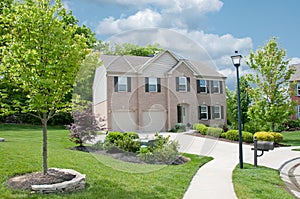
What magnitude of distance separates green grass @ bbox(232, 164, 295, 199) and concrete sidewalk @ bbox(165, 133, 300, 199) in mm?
214

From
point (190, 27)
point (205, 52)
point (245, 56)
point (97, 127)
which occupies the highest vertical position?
point (245, 56)

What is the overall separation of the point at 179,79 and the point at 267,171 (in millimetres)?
4350

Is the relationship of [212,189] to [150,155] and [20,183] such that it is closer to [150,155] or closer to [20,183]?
[150,155]

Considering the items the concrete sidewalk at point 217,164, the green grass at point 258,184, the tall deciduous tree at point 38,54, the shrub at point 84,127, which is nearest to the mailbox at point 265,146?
the concrete sidewalk at point 217,164

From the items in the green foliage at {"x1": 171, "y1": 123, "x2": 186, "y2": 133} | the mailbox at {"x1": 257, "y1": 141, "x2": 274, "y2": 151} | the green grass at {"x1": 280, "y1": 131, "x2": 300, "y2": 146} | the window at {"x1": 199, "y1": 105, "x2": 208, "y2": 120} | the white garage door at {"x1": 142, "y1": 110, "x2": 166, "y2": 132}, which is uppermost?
the window at {"x1": 199, "y1": 105, "x2": 208, "y2": 120}

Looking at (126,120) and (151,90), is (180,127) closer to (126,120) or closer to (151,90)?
(151,90)

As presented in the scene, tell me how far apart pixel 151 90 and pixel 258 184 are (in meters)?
5.52

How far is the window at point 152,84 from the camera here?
11117 mm

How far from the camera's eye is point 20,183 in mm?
5992

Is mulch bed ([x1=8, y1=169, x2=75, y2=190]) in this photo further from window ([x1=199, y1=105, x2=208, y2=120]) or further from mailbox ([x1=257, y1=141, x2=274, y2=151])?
mailbox ([x1=257, y1=141, x2=274, y2=151])

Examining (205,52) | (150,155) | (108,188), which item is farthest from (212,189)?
(205,52)

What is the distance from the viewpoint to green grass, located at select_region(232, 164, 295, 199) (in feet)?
21.7

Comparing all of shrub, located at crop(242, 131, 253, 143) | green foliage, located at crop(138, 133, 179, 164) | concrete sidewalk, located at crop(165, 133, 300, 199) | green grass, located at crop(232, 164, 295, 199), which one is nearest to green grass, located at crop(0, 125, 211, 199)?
concrete sidewalk, located at crop(165, 133, 300, 199)

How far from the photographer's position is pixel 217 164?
10547mm
